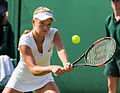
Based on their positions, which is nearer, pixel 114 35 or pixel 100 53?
pixel 100 53

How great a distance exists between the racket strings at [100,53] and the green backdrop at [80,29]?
5.53ft

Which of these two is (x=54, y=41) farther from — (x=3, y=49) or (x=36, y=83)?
(x=3, y=49)

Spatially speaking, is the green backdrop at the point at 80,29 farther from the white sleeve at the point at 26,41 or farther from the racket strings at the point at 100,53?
the white sleeve at the point at 26,41

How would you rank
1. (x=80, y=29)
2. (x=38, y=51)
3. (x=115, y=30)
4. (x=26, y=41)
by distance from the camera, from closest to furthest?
(x=26, y=41) < (x=38, y=51) < (x=115, y=30) < (x=80, y=29)

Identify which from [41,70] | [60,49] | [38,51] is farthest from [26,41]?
[41,70]

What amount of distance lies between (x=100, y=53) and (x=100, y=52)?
0.02 metres

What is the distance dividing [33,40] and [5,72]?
5.81 ft

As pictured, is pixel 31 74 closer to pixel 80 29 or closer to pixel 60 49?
pixel 60 49

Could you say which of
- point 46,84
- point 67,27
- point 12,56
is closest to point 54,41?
point 46,84

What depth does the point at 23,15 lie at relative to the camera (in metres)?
5.01

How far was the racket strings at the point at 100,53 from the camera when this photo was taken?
9.70 ft

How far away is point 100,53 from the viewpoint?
3.06 metres

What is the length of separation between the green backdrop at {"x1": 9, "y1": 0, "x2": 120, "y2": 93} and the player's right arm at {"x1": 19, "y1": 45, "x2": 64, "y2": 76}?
6.41 feet

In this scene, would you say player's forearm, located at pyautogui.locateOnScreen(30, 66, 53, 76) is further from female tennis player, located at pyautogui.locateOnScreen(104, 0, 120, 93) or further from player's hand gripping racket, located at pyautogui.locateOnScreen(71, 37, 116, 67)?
female tennis player, located at pyautogui.locateOnScreen(104, 0, 120, 93)
